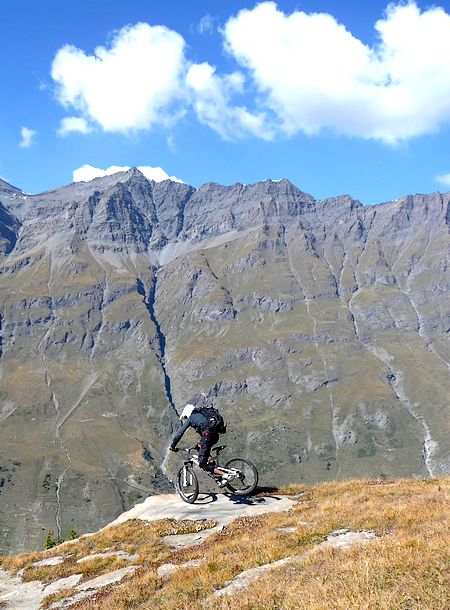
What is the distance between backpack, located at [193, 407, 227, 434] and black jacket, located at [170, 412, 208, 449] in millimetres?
176

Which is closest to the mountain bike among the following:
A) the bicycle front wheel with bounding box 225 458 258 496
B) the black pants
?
the bicycle front wheel with bounding box 225 458 258 496

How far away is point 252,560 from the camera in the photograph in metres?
14.9

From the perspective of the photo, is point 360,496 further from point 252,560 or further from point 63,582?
point 63,582

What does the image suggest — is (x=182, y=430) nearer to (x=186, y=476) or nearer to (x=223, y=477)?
(x=223, y=477)

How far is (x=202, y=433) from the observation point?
79.0 ft

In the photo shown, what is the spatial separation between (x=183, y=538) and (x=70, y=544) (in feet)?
23.6

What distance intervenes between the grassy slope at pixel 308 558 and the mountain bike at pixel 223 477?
9.14 ft

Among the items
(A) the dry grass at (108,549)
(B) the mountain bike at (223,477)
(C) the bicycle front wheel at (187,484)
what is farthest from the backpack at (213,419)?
(A) the dry grass at (108,549)

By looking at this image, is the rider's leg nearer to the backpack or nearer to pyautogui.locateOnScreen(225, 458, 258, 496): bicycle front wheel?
the backpack

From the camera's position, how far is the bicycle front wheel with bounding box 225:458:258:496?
25141 mm


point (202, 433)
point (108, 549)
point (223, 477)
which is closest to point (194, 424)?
point (202, 433)

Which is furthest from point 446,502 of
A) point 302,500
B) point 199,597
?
point 199,597

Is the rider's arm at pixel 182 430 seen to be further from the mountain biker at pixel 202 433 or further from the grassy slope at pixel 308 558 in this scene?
the grassy slope at pixel 308 558

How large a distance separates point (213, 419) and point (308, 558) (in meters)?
11.0
